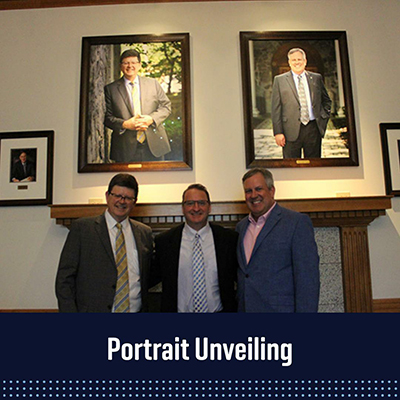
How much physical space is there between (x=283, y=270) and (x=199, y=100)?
174 centimetres

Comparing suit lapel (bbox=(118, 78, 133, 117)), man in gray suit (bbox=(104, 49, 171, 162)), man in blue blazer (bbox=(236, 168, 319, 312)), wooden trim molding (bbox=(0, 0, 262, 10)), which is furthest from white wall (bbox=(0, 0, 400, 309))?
man in blue blazer (bbox=(236, 168, 319, 312))

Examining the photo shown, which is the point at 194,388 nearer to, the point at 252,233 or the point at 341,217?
the point at 252,233

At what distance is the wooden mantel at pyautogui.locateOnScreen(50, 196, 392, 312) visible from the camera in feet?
7.93

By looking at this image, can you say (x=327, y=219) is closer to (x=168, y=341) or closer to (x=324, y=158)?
(x=324, y=158)

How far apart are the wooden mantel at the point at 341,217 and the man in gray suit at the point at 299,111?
533mm

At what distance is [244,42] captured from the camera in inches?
112

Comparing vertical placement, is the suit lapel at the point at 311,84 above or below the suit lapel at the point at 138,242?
above

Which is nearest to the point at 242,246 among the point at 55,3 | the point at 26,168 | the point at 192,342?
the point at 192,342

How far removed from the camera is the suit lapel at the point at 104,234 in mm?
1698

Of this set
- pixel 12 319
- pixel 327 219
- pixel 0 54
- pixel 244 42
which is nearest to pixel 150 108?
pixel 244 42

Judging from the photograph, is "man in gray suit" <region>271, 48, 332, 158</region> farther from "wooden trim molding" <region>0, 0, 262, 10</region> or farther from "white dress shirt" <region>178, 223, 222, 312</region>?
"white dress shirt" <region>178, 223, 222, 312</region>

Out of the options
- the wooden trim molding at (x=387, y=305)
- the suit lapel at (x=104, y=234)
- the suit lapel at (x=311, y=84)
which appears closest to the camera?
the suit lapel at (x=104, y=234)

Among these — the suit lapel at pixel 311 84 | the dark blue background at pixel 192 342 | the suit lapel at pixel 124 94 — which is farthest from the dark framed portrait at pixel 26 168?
the suit lapel at pixel 311 84

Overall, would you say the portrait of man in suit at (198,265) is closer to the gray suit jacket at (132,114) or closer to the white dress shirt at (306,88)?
the gray suit jacket at (132,114)
